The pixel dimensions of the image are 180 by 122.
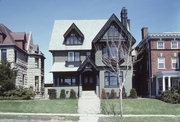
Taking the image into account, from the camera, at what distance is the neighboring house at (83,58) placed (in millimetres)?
37000

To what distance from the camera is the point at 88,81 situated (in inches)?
1527

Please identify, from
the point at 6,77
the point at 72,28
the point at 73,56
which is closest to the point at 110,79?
the point at 73,56

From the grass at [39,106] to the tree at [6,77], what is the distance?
3175 millimetres

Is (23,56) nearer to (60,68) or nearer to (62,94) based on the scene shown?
(60,68)

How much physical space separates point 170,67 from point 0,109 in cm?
2353

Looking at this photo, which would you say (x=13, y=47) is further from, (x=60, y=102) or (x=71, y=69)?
(x=60, y=102)

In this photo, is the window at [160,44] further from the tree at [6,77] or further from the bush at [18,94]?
the tree at [6,77]

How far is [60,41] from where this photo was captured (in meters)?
40.5

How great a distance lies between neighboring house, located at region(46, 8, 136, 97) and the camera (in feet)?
121

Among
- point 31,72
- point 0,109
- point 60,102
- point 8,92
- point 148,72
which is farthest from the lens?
point 31,72

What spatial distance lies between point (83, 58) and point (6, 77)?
11871 mm

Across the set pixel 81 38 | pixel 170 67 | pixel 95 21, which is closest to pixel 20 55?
pixel 81 38

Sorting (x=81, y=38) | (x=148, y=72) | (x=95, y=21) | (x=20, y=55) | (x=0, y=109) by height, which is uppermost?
Result: (x=95, y=21)

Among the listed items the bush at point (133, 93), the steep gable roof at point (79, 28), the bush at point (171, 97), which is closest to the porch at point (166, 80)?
the bush at point (171, 97)
